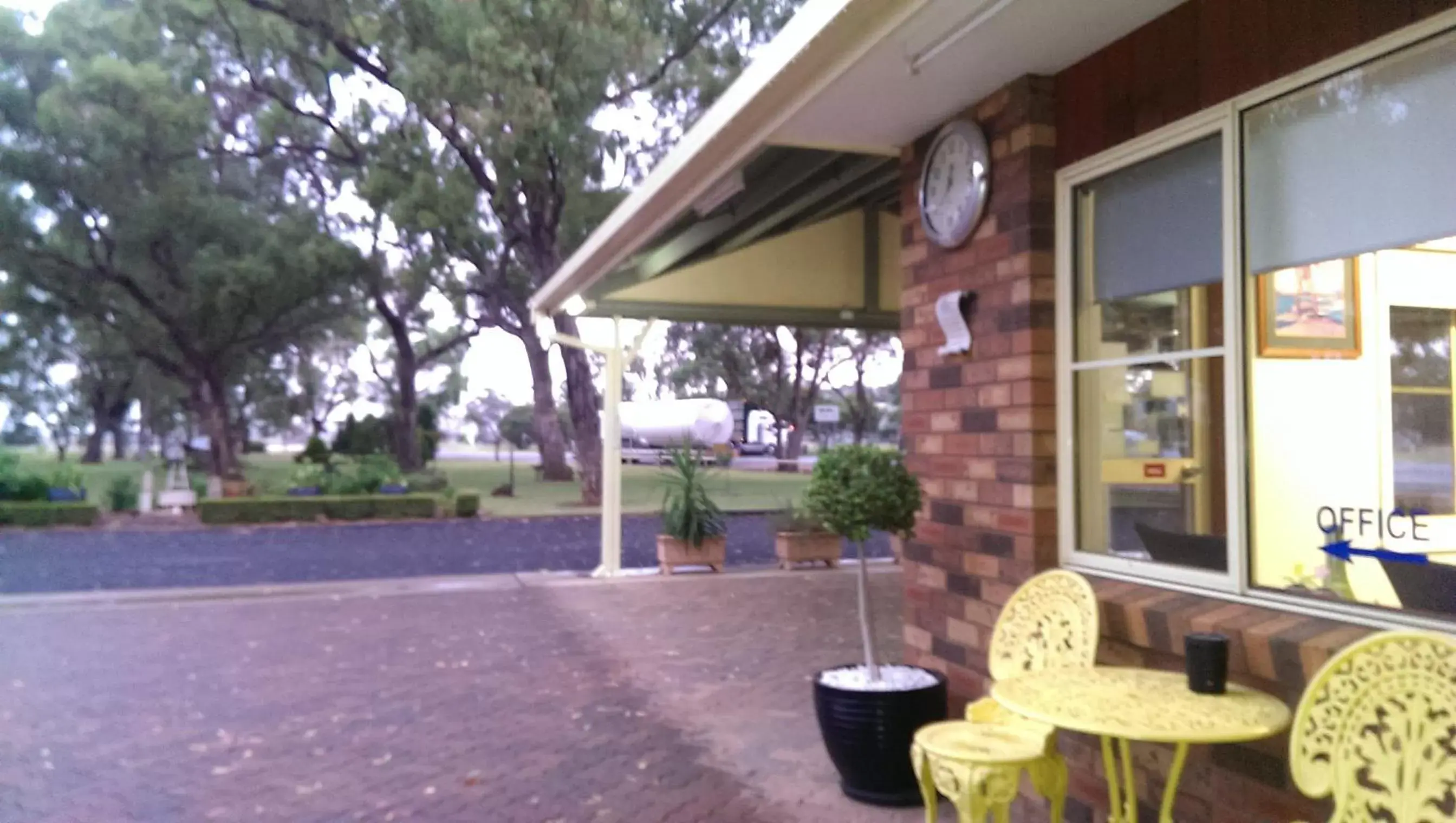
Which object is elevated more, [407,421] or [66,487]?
[407,421]

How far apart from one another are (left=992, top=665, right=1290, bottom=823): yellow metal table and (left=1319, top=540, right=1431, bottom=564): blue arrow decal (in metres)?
0.55

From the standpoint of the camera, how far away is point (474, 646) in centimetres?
769

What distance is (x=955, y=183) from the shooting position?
4.47 meters

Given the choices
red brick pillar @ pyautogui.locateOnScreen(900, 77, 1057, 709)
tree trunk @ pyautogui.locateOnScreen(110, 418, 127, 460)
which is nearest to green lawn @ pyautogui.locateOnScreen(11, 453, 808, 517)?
red brick pillar @ pyautogui.locateOnScreen(900, 77, 1057, 709)

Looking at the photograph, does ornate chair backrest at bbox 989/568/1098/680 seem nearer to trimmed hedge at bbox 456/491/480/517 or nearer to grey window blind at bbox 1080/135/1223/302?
grey window blind at bbox 1080/135/1223/302

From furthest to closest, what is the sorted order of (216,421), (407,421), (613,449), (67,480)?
(407,421) → (216,421) → (67,480) → (613,449)

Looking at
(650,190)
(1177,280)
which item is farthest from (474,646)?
(1177,280)

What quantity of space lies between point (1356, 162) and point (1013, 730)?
6.05 feet

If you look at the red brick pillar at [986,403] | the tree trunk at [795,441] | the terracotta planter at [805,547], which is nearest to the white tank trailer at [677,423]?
the tree trunk at [795,441]

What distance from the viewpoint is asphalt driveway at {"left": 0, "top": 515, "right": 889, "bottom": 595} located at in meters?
12.2

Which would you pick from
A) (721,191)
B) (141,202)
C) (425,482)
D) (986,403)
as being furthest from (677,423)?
(986,403)

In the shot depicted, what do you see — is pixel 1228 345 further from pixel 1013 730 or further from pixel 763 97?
pixel 763 97

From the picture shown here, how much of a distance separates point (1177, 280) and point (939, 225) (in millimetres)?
1157

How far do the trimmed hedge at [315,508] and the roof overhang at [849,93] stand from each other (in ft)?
44.8
